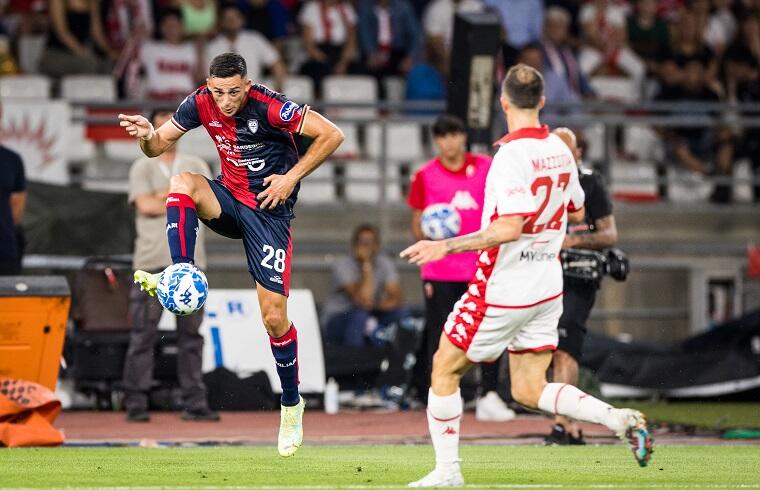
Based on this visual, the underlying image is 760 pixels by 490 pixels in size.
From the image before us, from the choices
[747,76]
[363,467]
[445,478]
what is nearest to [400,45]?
[747,76]

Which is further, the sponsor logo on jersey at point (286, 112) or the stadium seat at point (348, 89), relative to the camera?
the stadium seat at point (348, 89)

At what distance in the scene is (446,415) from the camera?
7836 mm

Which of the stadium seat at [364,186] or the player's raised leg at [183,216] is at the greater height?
the player's raised leg at [183,216]

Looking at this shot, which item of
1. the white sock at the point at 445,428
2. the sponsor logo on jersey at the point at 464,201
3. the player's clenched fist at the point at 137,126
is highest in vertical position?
the player's clenched fist at the point at 137,126

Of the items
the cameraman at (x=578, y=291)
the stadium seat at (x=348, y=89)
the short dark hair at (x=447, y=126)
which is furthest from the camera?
the stadium seat at (x=348, y=89)

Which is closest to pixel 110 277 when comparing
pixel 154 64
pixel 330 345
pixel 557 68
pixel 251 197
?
pixel 330 345

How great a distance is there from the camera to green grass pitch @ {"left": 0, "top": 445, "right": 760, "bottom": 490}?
26.7 ft

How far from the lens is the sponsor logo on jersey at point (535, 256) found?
794 centimetres

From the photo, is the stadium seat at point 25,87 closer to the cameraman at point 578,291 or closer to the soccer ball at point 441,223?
the soccer ball at point 441,223

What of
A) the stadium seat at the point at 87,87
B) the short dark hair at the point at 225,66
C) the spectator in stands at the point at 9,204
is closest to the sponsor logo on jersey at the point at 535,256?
the short dark hair at the point at 225,66

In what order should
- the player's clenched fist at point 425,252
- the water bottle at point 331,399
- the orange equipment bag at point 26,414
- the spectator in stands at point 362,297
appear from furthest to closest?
the spectator in stands at point 362,297 < the water bottle at point 331,399 < the orange equipment bag at point 26,414 < the player's clenched fist at point 425,252

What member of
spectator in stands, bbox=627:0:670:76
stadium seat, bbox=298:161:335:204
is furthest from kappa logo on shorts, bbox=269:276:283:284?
spectator in stands, bbox=627:0:670:76

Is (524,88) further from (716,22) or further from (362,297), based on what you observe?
(716,22)

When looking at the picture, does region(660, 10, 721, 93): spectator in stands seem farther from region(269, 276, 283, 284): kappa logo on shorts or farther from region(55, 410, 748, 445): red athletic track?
region(269, 276, 283, 284): kappa logo on shorts
